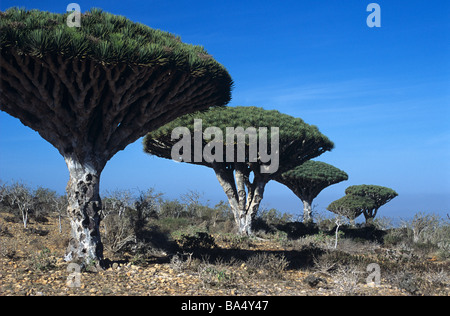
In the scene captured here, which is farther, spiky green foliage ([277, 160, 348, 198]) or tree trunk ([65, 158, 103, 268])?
spiky green foliage ([277, 160, 348, 198])

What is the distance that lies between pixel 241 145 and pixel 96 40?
900 centimetres

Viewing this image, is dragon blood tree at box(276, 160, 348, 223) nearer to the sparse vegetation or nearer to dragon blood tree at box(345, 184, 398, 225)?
dragon blood tree at box(345, 184, 398, 225)

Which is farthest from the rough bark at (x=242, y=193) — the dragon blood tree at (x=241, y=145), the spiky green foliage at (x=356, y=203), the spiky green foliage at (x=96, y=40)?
the spiky green foliage at (x=356, y=203)

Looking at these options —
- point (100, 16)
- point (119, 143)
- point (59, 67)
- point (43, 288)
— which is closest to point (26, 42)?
point (59, 67)

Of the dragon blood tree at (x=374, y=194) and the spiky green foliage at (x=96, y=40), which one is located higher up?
the spiky green foliage at (x=96, y=40)

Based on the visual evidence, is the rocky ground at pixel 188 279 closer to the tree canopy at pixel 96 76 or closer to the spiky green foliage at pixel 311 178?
the tree canopy at pixel 96 76

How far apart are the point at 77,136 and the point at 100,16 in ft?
8.04

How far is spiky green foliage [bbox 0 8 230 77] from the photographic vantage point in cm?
657

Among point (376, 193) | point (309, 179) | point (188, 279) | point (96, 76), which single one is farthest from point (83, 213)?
point (376, 193)

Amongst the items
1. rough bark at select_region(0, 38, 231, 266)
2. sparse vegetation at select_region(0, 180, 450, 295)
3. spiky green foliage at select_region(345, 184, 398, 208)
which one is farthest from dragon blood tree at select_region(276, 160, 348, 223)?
rough bark at select_region(0, 38, 231, 266)

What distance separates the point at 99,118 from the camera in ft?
27.2

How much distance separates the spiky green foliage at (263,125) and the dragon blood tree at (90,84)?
5.92m

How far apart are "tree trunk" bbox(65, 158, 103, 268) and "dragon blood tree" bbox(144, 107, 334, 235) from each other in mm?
7199

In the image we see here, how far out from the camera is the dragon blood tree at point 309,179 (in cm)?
2637
